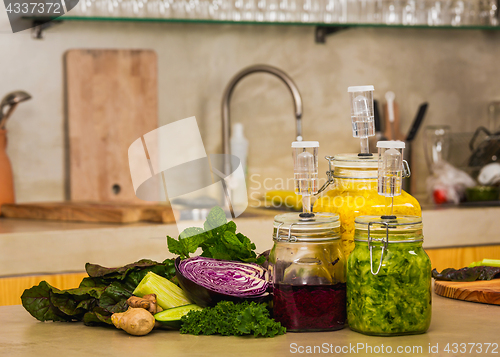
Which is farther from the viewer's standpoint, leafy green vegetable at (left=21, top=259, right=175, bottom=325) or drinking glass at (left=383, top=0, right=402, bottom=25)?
drinking glass at (left=383, top=0, right=402, bottom=25)

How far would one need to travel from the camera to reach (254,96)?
241 cm

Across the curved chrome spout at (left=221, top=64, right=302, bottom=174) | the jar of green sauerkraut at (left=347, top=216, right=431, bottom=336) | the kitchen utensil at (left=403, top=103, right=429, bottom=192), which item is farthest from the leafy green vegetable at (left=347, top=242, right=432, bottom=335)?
the kitchen utensil at (left=403, top=103, right=429, bottom=192)

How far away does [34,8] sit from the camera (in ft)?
6.86

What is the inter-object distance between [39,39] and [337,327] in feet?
6.02

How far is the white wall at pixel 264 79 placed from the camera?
7.18 feet

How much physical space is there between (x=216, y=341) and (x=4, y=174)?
1.63 m

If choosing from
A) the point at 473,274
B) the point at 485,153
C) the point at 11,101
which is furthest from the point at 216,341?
the point at 485,153

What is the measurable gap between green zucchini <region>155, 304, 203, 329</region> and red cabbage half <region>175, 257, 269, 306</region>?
23 millimetres

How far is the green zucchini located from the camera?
74cm

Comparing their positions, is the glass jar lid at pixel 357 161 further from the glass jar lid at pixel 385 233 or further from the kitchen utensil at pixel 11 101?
the kitchen utensil at pixel 11 101

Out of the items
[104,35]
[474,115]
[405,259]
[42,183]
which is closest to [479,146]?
[474,115]

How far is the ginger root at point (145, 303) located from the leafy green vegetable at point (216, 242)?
8cm

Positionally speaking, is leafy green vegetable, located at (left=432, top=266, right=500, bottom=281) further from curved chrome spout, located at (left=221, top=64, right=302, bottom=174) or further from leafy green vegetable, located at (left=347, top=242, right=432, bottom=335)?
curved chrome spout, located at (left=221, top=64, right=302, bottom=174)

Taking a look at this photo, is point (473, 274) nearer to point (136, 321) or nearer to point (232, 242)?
point (232, 242)
